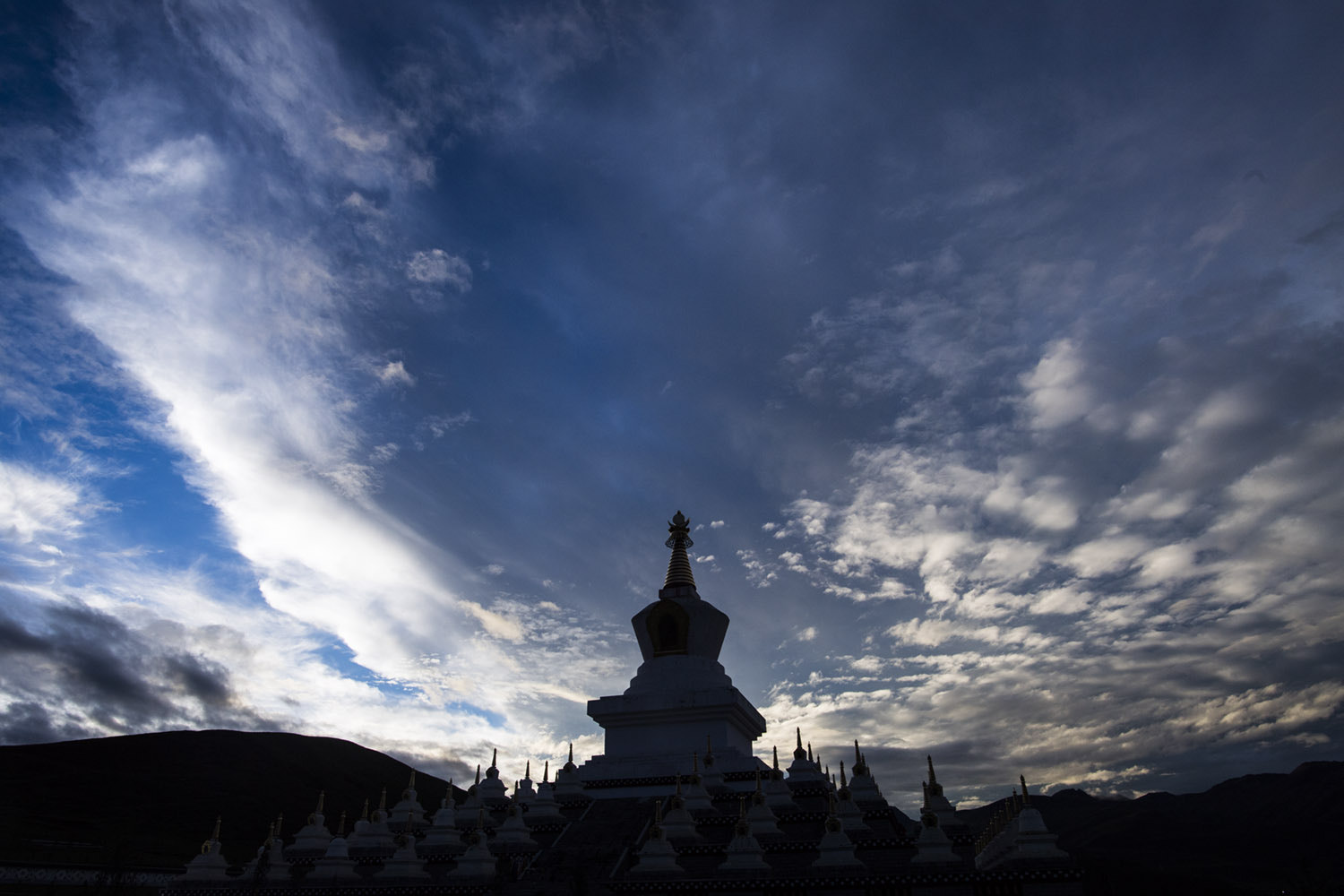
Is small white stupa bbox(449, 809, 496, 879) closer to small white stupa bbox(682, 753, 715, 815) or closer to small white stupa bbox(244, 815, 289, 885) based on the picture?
small white stupa bbox(244, 815, 289, 885)

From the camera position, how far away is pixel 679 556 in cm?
2997

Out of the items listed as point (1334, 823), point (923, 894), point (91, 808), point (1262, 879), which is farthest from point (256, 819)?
point (1334, 823)

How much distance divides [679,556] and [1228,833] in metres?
89.9

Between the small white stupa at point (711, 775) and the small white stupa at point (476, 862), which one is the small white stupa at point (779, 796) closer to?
→ the small white stupa at point (711, 775)

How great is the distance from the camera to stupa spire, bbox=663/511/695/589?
28.9m

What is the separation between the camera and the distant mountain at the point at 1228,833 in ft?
225

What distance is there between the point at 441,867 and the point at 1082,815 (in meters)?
108

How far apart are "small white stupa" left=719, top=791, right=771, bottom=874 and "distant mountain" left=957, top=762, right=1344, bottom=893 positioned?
57.6 meters

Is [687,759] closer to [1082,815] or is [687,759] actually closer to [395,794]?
[395,794]

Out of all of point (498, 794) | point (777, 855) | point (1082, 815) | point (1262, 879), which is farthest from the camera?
point (1082, 815)

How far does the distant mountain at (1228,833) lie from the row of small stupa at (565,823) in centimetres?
5377

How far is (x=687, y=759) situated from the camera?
73.3ft

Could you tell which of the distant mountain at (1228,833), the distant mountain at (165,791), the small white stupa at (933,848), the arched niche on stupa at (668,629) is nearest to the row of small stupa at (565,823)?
the small white stupa at (933,848)

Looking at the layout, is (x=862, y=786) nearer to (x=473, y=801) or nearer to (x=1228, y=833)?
(x=473, y=801)
